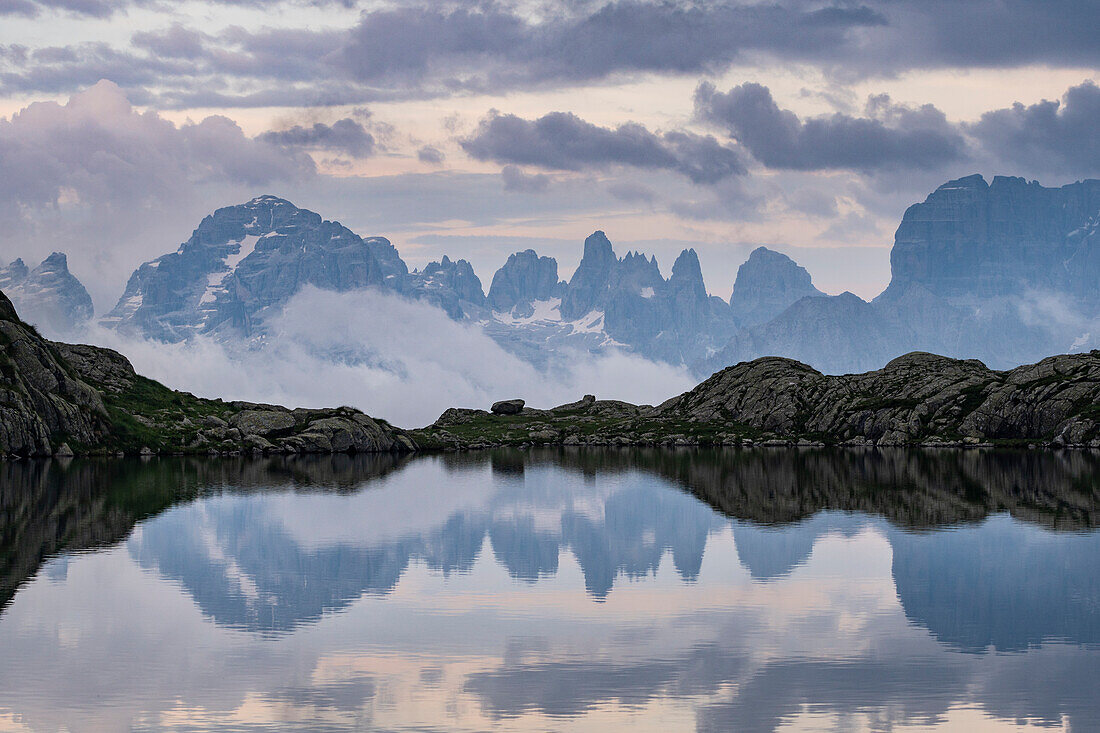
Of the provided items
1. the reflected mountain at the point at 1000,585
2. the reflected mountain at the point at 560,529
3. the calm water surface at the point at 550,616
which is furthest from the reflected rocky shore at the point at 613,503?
the reflected mountain at the point at 1000,585

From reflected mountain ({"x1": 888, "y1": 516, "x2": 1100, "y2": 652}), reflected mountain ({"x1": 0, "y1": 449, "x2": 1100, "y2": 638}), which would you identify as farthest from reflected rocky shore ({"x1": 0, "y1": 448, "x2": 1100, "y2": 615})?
reflected mountain ({"x1": 888, "y1": 516, "x2": 1100, "y2": 652})

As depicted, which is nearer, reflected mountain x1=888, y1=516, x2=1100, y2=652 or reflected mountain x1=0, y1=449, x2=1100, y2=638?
reflected mountain x1=888, y1=516, x2=1100, y2=652

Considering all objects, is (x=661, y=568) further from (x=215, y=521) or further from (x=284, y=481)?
(x=284, y=481)

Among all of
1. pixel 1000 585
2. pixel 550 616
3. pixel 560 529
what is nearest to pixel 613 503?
pixel 560 529

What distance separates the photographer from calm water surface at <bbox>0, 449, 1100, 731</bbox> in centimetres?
4078

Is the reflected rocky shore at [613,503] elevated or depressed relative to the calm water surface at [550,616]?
elevated

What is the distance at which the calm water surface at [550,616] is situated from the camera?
40.8 metres

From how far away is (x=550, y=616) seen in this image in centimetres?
5822

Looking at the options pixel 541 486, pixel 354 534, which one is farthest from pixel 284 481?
pixel 354 534

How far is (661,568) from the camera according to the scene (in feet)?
249

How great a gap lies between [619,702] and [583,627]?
13816 mm

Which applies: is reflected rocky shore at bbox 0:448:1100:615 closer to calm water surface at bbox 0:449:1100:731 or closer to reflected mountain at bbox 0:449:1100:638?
reflected mountain at bbox 0:449:1100:638

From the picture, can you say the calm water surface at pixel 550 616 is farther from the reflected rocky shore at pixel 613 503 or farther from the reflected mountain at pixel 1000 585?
the reflected rocky shore at pixel 613 503

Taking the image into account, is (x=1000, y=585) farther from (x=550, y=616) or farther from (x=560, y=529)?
(x=560, y=529)
